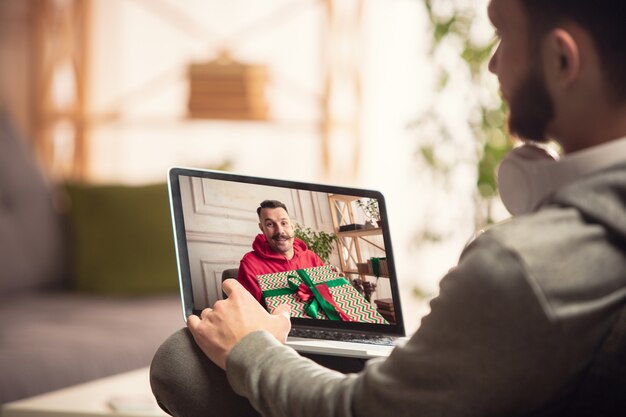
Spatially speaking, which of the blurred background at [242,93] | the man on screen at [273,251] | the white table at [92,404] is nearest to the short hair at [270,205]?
the man on screen at [273,251]

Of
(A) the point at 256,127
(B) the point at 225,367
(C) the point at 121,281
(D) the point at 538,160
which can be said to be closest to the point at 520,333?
(D) the point at 538,160

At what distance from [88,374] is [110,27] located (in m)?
2.02

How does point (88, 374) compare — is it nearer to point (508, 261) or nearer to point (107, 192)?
point (107, 192)

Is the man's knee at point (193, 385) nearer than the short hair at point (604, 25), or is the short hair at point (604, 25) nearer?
the short hair at point (604, 25)

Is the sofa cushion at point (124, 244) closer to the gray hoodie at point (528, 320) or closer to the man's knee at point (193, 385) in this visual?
the man's knee at point (193, 385)

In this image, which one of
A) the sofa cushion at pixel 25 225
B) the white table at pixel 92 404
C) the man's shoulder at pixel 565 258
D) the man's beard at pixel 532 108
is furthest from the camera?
the sofa cushion at pixel 25 225

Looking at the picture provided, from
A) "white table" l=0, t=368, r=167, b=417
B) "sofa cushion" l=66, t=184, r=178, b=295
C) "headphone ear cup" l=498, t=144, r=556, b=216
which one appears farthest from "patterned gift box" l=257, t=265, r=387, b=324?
"sofa cushion" l=66, t=184, r=178, b=295

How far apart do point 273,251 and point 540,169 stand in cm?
33

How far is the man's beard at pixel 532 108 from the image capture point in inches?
29.4

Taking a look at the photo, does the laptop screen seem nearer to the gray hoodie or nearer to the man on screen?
the man on screen

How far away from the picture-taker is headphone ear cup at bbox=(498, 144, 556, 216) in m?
0.78

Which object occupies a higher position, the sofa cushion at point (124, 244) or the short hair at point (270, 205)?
the short hair at point (270, 205)

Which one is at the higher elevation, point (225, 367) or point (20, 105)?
point (20, 105)

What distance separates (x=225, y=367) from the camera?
84cm
